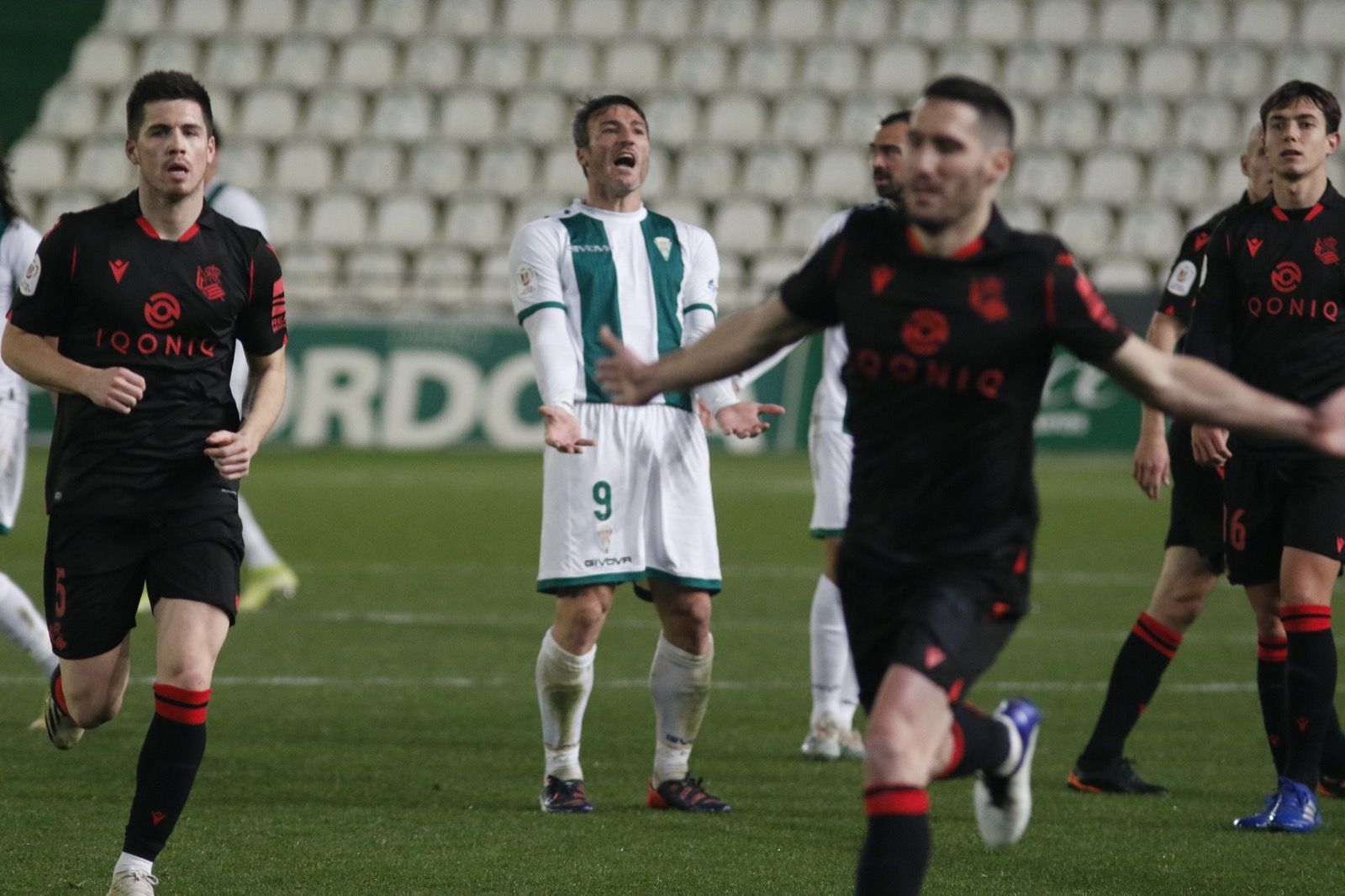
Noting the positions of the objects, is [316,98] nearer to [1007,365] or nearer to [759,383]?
[759,383]

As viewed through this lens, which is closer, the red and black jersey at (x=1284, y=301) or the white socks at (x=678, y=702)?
the red and black jersey at (x=1284, y=301)

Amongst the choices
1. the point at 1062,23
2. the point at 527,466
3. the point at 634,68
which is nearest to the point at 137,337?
the point at 527,466

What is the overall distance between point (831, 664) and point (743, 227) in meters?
17.3

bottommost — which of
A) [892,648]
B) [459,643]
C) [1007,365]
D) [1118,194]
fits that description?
[459,643]

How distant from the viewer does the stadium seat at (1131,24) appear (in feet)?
84.0

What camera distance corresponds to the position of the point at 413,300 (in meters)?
23.3

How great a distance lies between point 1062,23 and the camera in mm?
25766

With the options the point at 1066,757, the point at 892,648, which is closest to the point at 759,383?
the point at 1066,757

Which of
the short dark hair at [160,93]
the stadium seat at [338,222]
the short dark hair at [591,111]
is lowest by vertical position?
the short dark hair at [160,93]

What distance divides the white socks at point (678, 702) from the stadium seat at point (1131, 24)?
68.3ft

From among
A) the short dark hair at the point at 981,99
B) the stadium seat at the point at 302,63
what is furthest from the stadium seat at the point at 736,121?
the short dark hair at the point at 981,99

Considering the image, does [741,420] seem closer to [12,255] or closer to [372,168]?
[12,255]

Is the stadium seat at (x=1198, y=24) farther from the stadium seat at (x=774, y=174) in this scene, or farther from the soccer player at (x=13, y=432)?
the soccer player at (x=13, y=432)

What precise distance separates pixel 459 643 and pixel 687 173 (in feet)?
52.1
